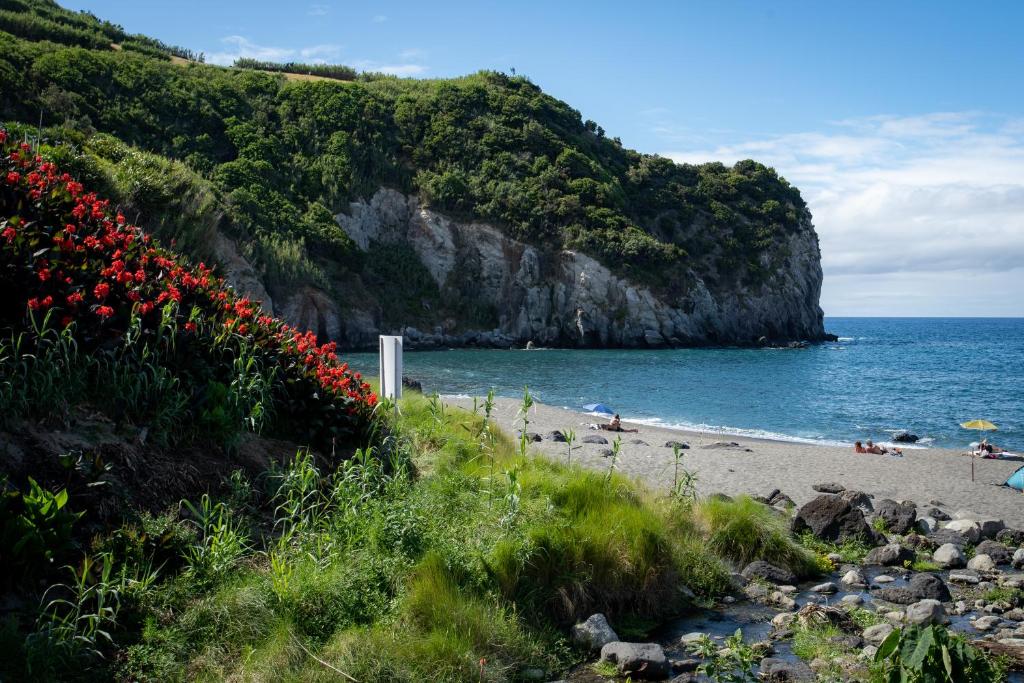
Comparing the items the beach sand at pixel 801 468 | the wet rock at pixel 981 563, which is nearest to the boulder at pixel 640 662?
the wet rock at pixel 981 563

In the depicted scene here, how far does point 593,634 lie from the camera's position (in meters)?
6.06

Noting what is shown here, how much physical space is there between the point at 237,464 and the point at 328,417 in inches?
52.9

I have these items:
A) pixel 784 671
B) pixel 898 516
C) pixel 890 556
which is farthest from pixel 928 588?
pixel 898 516

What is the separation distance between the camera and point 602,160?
85.5 metres

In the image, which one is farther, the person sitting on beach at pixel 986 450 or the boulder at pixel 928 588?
the person sitting on beach at pixel 986 450

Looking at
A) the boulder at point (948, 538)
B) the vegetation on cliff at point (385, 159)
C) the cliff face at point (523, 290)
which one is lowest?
the boulder at point (948, 538)

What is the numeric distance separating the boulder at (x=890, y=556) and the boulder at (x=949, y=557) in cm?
42

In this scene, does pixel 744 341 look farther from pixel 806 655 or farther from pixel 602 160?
pixel 806 655

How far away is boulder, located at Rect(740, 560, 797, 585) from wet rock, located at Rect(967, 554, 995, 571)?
2.94m

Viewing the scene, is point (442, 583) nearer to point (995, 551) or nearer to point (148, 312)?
point (148, 312)

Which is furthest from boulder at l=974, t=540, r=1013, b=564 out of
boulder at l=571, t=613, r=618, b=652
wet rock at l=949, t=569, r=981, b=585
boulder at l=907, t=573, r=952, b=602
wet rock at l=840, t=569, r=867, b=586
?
boulder at l=571, t=613, r=618, b=652

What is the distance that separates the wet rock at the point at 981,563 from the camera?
30.6ft

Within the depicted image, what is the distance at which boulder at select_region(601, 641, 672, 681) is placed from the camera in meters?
5.68

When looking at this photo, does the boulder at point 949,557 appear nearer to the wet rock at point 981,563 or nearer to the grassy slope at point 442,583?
the wet rock at point 981,563
